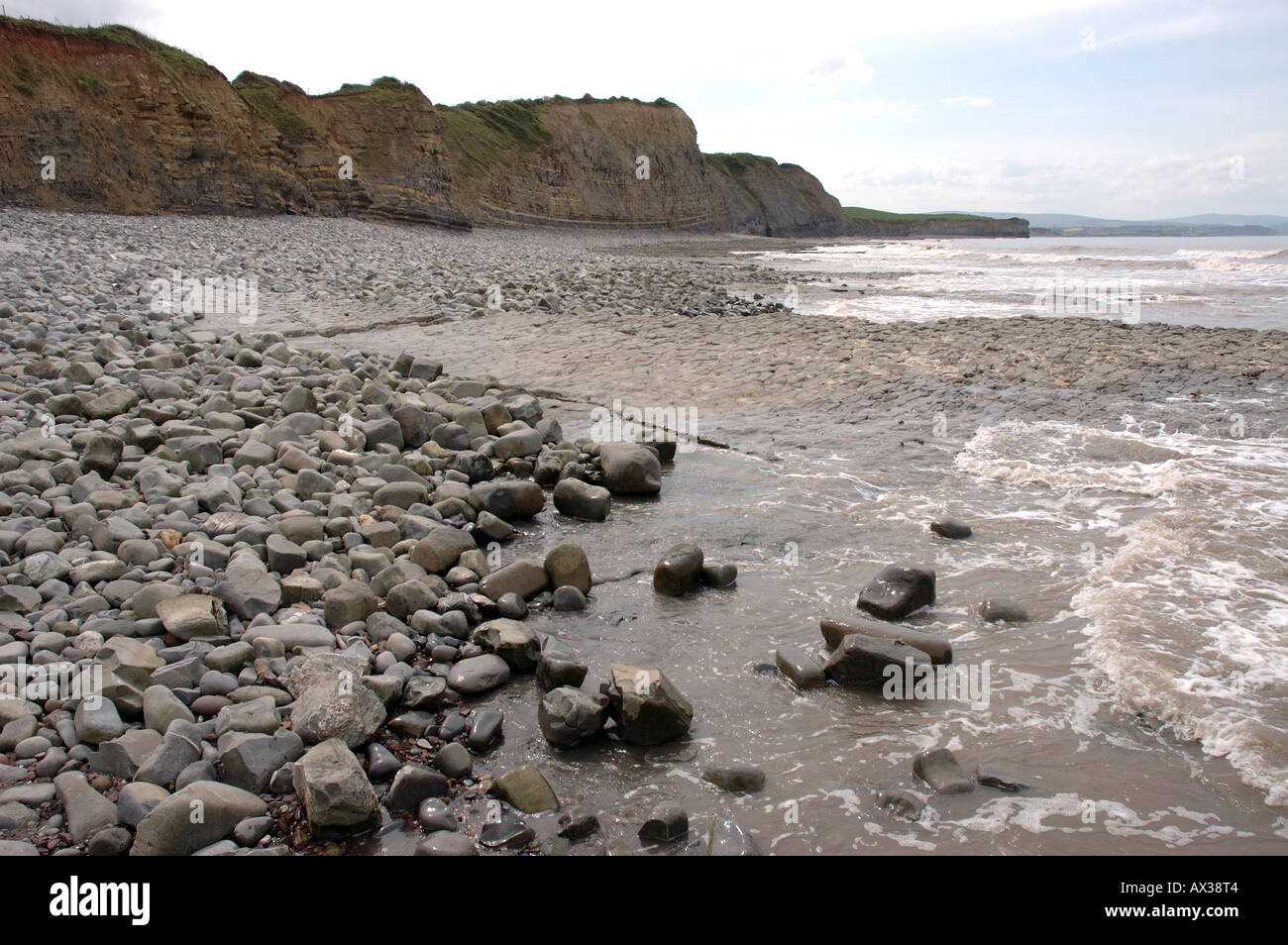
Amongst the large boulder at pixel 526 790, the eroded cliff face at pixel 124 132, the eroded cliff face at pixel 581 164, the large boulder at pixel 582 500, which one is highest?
the eroded cliff face at pixel 581 164

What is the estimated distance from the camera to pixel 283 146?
2858 centimetres

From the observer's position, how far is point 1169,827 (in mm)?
2711

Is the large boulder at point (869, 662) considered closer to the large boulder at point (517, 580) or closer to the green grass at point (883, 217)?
the large boulder at point (517, 580)

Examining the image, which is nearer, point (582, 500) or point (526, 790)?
point (526, 790)

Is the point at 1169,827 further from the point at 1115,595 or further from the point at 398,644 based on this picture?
the point at 398,644

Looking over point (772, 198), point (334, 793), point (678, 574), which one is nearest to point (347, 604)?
point (334, 793)

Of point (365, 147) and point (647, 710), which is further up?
point (365, 147)

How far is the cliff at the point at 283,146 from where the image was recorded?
2161cm

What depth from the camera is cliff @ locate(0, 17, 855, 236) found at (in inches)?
851

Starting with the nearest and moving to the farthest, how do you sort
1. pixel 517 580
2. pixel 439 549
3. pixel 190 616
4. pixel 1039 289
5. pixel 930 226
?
pixel 190 616, pixel 517 580, pixel 439 549, pixel 1039 289, pixel 930 226

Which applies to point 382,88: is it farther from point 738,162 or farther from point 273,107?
point 738,162

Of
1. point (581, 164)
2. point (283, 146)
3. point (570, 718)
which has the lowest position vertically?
point (570, 718)

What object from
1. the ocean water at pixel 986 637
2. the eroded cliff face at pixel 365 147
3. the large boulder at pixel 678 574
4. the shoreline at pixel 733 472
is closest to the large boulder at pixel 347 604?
the shoreline at pixel 733 472
